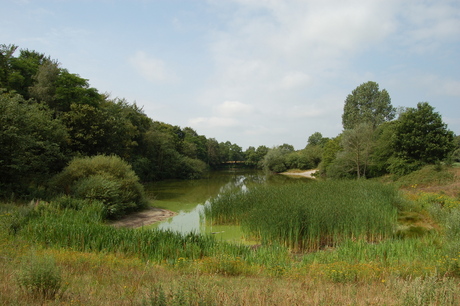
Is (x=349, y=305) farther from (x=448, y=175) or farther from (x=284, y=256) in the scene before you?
(x=448, y=175)

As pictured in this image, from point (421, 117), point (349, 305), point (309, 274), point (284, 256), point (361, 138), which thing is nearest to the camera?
point (349, 305)

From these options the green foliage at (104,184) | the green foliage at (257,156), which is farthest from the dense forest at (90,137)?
the green foliage at (257,156)

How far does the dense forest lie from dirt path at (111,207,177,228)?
457 centimetres

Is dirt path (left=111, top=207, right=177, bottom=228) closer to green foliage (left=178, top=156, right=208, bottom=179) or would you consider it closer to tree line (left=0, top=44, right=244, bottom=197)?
tree line (left=0, top=44, right=244, bottom=197)

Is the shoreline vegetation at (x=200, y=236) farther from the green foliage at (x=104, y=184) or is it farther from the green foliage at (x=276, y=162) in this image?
the green foliage at (x=276, y=162)

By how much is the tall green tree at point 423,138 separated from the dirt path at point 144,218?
26.2 metres

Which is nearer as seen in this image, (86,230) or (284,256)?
(284,256)

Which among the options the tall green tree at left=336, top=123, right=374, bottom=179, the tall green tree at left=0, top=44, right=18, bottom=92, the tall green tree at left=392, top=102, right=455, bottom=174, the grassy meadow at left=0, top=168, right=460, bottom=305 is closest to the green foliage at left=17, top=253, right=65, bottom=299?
the grassy meadow at left=0, top=168, right=460, bottom=305

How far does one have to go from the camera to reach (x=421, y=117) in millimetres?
30156

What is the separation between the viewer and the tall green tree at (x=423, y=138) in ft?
97.1

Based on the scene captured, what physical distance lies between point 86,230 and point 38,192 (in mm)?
8623

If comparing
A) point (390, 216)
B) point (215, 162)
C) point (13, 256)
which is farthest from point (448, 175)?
point (215, 162)

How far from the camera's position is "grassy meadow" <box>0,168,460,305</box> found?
388 centimetres

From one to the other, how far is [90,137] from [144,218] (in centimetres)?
1198
